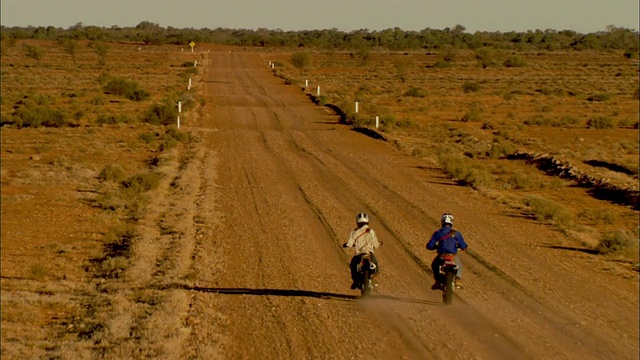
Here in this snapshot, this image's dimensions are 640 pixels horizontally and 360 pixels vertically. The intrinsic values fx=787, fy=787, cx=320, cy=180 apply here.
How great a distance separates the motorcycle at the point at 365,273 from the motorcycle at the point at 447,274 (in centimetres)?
103

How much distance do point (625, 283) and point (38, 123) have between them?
1409 inches

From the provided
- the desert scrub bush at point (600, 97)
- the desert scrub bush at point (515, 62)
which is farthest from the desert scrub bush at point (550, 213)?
the desert scrub bush at point (515, 62)

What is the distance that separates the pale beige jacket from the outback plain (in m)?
1.04

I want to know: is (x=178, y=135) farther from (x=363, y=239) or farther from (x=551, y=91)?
(x=551, y=91)

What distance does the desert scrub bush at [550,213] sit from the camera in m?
20.0

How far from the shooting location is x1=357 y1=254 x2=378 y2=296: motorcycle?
40.0ft

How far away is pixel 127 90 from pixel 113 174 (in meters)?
35.0

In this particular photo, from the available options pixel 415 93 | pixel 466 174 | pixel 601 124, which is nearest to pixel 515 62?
pixel 415 93

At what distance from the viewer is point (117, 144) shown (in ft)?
119

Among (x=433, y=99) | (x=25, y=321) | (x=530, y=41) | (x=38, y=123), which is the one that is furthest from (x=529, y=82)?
(x=530, y=41)

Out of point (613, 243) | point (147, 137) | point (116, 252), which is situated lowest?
point (147, 137)

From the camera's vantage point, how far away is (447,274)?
12.0m

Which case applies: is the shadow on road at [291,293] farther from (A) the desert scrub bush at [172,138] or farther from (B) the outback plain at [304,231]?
(A) the desert scrub bush at [172,138]

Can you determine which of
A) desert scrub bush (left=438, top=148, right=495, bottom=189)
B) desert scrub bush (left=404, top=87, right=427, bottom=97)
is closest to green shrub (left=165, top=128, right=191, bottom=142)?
desert scrub bush (left=438, top=148, right=495, bottom=189)
